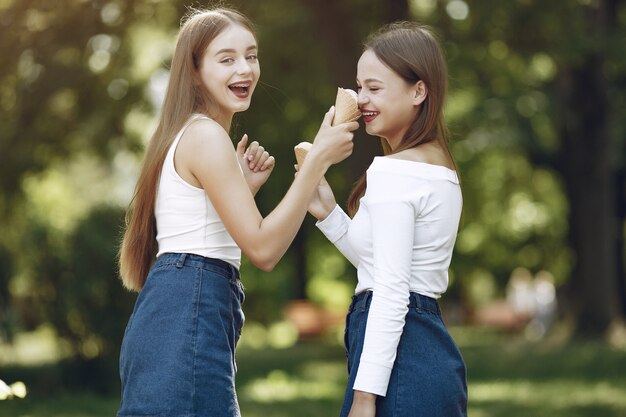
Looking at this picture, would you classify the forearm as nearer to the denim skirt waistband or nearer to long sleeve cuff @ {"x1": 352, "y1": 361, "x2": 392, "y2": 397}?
the denim skirt waistband

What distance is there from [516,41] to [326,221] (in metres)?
10.3

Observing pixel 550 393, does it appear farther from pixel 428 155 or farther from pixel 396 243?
pixel 396 243

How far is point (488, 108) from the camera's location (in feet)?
57.7

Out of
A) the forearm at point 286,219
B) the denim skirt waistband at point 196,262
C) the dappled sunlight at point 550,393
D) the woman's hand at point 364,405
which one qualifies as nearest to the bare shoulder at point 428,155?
the forearm at point 286,219

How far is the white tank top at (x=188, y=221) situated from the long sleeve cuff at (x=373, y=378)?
0.57 m

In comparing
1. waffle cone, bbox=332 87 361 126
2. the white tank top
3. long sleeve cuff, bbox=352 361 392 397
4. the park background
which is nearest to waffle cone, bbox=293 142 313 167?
waffle cone, bbox=332 87 361 126

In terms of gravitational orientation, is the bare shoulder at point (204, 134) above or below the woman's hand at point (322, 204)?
above

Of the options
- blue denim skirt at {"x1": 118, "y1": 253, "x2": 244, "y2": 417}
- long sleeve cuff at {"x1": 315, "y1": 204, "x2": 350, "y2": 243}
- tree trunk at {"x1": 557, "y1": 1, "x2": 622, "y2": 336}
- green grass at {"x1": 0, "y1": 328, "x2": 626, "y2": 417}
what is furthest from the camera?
tree trunk at {"x1": 557, "y1": 1, "x2": 622, "y2": 336}

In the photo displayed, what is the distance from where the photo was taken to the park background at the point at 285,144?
34.9 feet

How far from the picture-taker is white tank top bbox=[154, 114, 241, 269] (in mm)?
3156

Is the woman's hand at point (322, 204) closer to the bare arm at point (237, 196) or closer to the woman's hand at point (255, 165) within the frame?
the woman's hand at point (255, 165)

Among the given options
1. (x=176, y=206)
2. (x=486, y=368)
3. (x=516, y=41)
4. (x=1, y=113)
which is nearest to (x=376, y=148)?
(x=516, y=41)

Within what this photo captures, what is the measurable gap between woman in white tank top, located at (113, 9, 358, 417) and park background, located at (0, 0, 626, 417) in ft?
1.94

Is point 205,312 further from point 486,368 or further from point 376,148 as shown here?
point 486,368
